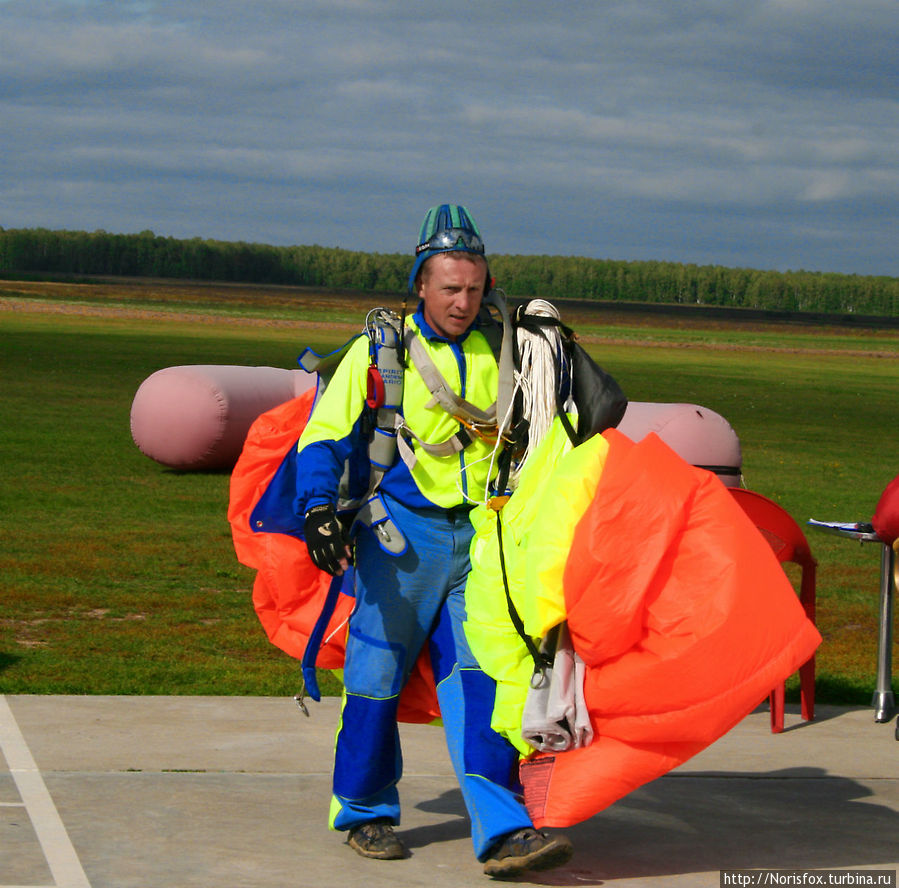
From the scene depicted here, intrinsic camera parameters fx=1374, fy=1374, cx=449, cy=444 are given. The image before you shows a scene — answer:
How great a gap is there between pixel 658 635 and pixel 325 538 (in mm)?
1086

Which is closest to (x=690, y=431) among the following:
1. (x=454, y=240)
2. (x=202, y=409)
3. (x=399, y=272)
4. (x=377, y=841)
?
(x=202, y=409)

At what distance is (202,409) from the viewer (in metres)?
15.8

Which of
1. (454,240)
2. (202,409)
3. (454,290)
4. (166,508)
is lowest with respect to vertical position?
(166,508)

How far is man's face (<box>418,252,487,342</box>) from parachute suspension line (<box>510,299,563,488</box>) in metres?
0.22

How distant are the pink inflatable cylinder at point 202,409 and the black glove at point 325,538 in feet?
36.5

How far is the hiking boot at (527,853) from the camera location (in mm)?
4262

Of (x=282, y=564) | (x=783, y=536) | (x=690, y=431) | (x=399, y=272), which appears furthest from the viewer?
(x=399, y=272)

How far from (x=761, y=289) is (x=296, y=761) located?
476 ft

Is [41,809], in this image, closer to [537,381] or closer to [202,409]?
[537,381]

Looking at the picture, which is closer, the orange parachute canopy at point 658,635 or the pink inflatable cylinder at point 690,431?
the orange parachute canopy at point 658,635

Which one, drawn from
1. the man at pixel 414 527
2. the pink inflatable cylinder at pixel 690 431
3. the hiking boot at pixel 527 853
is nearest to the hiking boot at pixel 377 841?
the man at pixel 414 527

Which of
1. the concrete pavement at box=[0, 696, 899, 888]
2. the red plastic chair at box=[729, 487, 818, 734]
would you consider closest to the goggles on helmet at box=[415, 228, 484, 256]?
the concrete pavement at box=[0, 696, 899, 888]

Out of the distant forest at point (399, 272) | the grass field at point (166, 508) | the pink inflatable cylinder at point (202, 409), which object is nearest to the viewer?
the grass field at point (166, 508)

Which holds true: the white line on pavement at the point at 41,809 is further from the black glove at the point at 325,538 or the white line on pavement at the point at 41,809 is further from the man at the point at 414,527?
the black glove at the point at 325,538
